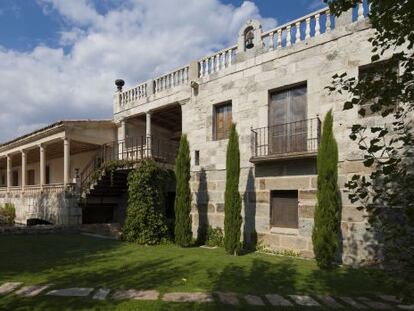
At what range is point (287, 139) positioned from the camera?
10867mm

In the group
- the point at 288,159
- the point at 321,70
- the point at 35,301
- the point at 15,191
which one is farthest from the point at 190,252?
the point at 15,191

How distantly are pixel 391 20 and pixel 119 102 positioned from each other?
15790mm

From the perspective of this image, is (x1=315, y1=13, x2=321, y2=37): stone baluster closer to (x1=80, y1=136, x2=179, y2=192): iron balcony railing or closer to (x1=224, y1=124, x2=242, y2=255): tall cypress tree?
(x1=224, y1=124, x2=242, y2=255): tall cypress tree

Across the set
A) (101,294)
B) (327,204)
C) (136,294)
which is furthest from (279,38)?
(101,294)

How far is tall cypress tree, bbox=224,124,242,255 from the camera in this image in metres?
10.7

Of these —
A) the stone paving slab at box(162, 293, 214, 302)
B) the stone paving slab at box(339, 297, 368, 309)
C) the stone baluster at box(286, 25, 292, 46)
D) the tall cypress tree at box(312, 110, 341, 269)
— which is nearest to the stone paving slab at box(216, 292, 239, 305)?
the stone paving slab at box(162, 293, 214, 302)

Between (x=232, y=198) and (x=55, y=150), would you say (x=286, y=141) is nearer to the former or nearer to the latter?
(x=232, y=198)

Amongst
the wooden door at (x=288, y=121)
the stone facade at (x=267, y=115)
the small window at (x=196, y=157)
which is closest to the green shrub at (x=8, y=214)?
the stone facade at (x=267, y=115)

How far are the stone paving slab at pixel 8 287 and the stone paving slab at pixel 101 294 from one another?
4.70 feet

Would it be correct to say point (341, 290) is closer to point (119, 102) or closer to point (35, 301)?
point (35, 301)

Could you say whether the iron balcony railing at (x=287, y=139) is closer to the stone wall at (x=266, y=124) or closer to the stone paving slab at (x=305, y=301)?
the stone wall at (x=266, y=124)

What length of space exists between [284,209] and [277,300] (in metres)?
5.39

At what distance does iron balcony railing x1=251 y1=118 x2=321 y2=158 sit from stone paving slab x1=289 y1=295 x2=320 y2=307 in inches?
187

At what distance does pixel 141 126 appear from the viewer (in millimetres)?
18000
